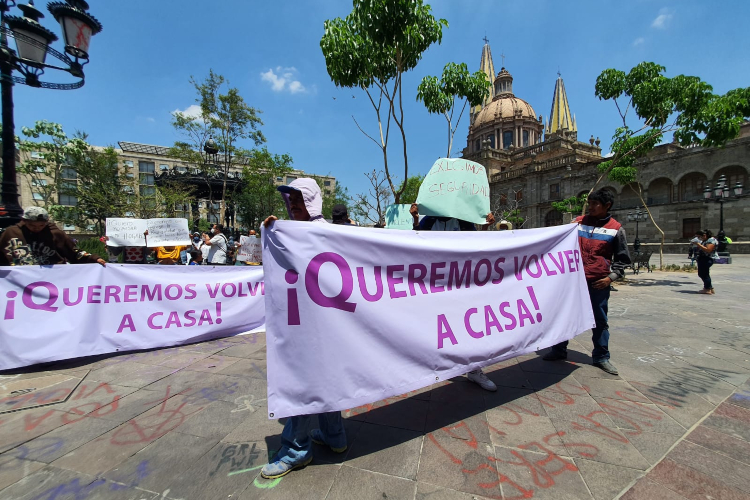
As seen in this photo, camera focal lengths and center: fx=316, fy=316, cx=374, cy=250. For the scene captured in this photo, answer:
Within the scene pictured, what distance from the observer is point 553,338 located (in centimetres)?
275

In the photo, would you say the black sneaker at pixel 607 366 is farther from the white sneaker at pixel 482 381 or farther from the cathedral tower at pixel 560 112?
the cathedral tower at pixel 560 112

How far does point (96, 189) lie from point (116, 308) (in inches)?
1139

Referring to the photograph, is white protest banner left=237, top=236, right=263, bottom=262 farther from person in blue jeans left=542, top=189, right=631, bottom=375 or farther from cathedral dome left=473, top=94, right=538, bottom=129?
cathedral dome left=473, top=94, right=538, bottom=129

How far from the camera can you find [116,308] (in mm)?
3809

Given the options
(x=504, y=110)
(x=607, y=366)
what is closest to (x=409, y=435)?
(x=607, y=366)

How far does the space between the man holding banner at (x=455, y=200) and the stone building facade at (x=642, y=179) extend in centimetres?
1493

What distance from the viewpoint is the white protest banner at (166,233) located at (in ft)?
26.0

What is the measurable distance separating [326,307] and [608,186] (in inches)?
1600

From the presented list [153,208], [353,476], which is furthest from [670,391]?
[153,208]

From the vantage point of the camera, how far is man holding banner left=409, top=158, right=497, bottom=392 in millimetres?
3104

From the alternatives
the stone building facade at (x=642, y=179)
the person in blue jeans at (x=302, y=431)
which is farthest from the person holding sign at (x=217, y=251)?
the stone building facade at (x=642, y=179)

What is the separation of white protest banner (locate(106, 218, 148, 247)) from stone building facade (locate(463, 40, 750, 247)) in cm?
1570

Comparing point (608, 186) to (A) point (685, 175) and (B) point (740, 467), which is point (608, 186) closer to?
(A) point (685, 175)

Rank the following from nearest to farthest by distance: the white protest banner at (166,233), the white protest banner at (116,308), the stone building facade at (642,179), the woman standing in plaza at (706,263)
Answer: the white protest banner at (116,308) < the woman standing in plaza at (706,263) < the white protest banner at (166,233) < the stone building facade at (642,179)
